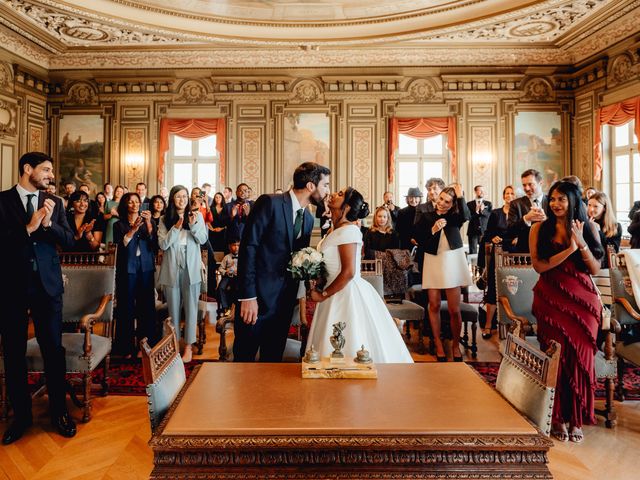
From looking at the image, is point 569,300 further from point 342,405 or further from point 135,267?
point 135,267

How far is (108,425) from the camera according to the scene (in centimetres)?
308

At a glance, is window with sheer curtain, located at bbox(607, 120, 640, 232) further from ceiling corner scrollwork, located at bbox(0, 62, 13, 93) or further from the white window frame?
ceiling corner scrollwork, located at bbox(0, 62, 13, 93)

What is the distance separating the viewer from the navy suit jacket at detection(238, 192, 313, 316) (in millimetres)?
2568

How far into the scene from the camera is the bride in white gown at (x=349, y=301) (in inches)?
99.0

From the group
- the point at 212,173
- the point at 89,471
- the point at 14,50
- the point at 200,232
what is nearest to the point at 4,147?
the point at 14,50

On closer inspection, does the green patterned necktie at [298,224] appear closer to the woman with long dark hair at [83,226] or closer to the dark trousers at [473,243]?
the woman with long dark hair at [83,226]

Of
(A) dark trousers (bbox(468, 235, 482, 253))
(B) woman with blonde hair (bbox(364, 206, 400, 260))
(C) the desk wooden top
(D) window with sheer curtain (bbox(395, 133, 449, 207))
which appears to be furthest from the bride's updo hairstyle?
(D) window with sheer curtain (bbox(395, 133, 449, 207))

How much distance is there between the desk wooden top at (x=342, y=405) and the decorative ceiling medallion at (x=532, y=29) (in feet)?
25.7

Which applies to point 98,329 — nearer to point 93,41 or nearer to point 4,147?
point 4,147

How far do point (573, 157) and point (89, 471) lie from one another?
964cm

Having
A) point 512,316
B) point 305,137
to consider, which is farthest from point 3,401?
point 305,137

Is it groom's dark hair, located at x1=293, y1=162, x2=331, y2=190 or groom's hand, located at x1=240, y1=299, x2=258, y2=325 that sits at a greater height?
groom's dark hair, located at x1=293, y1=162, x2=331, y2=190

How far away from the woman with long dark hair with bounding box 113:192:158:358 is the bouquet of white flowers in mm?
2323

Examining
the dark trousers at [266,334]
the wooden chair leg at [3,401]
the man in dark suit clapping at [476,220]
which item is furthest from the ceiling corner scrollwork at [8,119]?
the man in dark suit clapping at [476,220]
